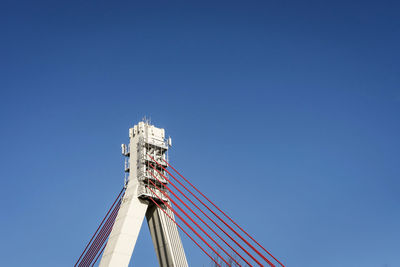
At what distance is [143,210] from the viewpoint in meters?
44.9

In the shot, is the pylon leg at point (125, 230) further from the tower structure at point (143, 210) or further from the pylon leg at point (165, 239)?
the pylon leg at point (165, 239)

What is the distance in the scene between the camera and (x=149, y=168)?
153ft

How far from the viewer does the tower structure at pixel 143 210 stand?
4244 centimetres

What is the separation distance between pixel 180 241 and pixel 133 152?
9.43m

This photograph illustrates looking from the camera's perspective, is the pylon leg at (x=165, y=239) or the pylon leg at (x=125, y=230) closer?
the pylon leg at (x=125, y=230)

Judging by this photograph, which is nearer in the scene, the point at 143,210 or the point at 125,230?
the point at 125,230

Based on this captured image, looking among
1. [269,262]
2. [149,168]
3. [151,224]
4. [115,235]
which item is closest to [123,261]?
[115,235]

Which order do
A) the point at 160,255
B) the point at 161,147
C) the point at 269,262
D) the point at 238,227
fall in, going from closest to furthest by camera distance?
the point at 269,262 → the point at 238,227 → the point at 160,255 → the point at 161,147

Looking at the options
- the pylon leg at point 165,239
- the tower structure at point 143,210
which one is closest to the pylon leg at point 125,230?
the tower structure at point 143,210

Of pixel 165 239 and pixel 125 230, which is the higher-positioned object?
pixel 165 239

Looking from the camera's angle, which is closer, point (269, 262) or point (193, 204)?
point (269, 262)

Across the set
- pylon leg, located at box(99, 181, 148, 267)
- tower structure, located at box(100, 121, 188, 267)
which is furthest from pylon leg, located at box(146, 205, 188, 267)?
pylon leg, located at box(99, 181, 148, 267)

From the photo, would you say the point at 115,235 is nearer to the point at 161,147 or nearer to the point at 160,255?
the point at 160,255

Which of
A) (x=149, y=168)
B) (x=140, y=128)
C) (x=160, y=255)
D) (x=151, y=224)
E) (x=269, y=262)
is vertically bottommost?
(x=269, y=262)
